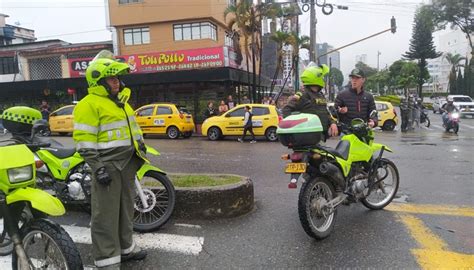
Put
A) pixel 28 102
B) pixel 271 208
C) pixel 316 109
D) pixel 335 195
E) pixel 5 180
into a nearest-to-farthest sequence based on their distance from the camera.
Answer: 1. pixel 5 180
2. pixel 335 195
3. pixel 316 109
4. pixel 271 208
5. pixel 28 102

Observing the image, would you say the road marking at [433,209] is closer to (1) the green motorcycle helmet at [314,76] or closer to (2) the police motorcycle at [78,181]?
(1) the green motorcycle helmet at [314,76]

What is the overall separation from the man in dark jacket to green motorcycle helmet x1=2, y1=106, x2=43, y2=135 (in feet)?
12.6

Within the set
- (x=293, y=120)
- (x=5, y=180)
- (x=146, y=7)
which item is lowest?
(x=5, y=180)

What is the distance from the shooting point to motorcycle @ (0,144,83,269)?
319 centimetres

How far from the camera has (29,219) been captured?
3377 millimetres

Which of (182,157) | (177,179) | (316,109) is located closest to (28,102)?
(182,157)

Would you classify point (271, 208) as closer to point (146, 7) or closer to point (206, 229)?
point (206, 229)

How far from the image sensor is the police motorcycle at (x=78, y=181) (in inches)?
198

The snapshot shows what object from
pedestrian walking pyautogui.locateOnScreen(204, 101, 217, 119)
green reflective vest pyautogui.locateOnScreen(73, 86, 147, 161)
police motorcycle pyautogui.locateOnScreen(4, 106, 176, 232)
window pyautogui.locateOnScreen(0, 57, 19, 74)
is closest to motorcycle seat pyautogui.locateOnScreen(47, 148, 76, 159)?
police motorcycle pyautogui.locateOnScreen(4, 106, 176, 232)

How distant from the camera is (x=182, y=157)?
12.0 m

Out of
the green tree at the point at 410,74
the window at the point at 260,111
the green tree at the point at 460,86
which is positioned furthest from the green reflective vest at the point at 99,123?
the green tree at the point at 410,74

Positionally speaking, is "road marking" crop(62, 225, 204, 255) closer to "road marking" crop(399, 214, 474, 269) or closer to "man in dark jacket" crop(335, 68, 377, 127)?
"road marking" crop(399, 214, 474, 269)

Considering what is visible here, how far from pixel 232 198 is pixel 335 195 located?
130 cm

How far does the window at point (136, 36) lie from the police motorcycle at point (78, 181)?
2527 cm
